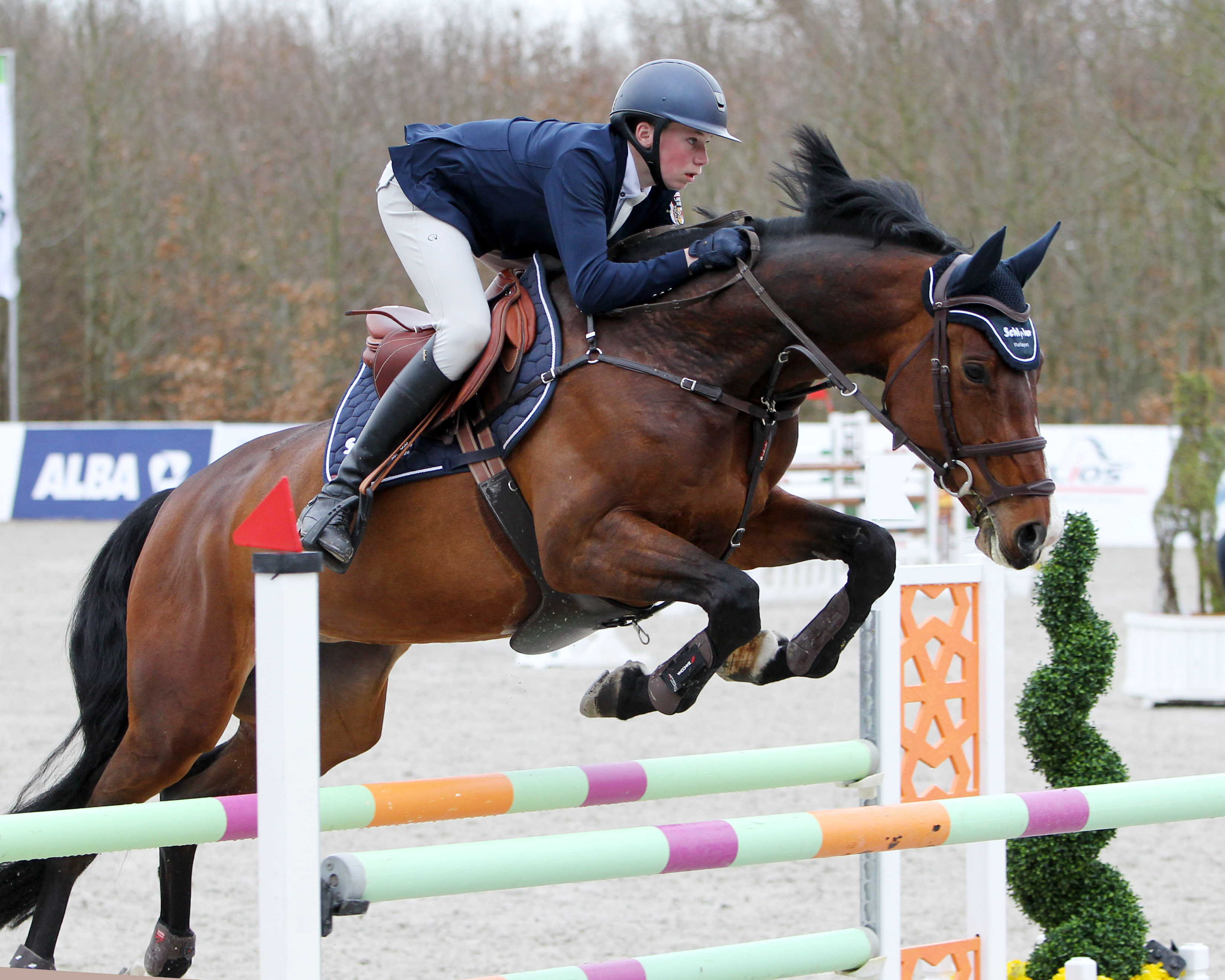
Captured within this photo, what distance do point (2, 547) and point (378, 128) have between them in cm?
1374

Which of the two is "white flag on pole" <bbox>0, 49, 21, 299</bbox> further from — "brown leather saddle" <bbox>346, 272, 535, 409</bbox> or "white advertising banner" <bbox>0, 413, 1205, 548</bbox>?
"brown leather saddle" <bbox>346, 272, 535, 409</bbox>

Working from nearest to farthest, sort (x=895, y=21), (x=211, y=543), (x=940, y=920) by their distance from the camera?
(x=211, y=543) < (x=940, y=920) < (x=895, y=21)

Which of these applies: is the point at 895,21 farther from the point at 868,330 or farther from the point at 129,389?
the point at 868,330

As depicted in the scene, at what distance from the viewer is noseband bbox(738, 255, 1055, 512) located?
2785 mm

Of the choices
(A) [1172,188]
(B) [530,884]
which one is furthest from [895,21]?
(B) [530,884]

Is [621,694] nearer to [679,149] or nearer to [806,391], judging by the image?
[806,391]

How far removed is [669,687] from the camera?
9.33ft

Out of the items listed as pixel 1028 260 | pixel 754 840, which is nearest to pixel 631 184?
pixel 1028 260

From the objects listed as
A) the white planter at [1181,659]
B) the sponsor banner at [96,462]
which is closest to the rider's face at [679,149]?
the white planter at [1181,659]

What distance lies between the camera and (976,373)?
282 cm

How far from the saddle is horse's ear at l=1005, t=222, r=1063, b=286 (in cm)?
108

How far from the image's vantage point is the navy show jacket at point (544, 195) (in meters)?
2.95

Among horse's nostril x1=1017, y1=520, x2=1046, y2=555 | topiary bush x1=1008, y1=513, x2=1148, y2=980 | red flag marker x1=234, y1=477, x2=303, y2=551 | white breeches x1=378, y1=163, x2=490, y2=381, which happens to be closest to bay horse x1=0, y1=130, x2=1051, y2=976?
horse's nostril x1=1017, y1=520, x2=1046, y2=555

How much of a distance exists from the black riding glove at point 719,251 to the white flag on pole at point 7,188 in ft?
47.3
